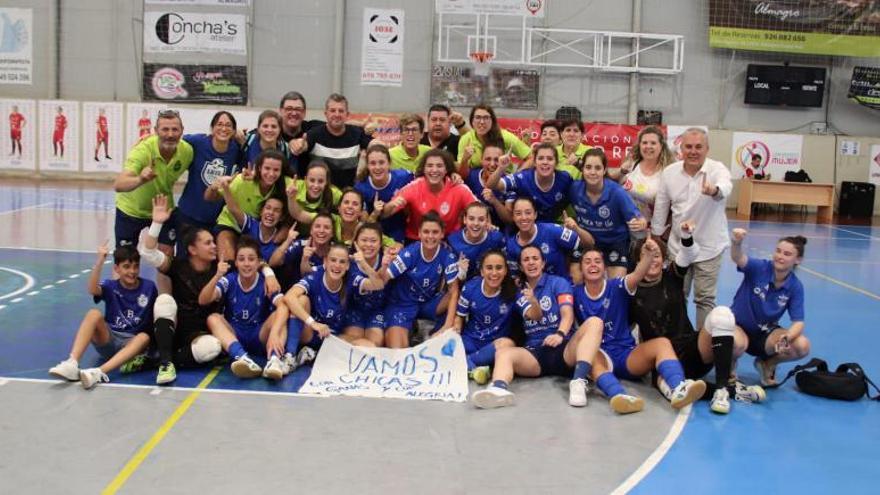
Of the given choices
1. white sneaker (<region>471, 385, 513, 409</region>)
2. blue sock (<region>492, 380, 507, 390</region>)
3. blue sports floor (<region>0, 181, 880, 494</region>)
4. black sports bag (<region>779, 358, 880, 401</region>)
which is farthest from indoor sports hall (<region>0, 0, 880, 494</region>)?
white sneaker (<region>471, 385, 513, 409</region>)

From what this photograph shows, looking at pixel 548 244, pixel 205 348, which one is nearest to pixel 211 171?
pixel 205 348

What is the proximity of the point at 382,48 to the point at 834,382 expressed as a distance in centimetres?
1640

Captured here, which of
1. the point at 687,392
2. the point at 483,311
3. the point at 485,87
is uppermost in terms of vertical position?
the point at 485,87

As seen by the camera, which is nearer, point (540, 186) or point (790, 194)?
point (540, 186)

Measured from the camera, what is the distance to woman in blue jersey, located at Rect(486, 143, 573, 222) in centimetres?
668

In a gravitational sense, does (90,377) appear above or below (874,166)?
below

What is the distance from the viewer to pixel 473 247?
635 cm

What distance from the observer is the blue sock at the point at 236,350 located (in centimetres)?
567

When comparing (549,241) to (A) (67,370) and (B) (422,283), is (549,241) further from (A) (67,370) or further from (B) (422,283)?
(A) (67,370)

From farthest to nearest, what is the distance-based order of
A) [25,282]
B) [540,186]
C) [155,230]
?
[25,282] < [540,186] < [155,230]

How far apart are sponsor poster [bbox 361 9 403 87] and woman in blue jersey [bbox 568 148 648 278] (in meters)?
14.4

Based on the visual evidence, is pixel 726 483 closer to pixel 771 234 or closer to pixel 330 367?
pixel 330 367

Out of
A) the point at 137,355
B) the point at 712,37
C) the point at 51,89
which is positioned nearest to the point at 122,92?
the point at 51,89

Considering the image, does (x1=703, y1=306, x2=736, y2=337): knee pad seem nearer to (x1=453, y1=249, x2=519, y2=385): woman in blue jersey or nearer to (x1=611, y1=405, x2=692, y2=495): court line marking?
(x1=611, y1=405, x2=692, y2=495): court line marking
